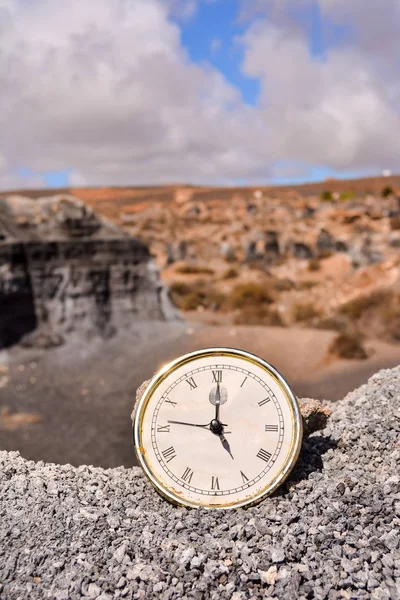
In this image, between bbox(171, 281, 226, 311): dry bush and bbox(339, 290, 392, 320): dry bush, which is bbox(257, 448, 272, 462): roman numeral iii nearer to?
bbox(339, 290, 392, 320): dry bush

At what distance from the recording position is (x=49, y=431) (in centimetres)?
1016

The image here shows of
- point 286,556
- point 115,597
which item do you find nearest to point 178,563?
point 115,597

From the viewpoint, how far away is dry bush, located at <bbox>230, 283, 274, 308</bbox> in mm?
18969

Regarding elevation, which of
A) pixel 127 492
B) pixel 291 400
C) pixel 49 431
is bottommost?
pixel 49 431

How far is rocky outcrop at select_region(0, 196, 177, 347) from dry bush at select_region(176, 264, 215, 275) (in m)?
11.9

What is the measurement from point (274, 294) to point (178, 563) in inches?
708

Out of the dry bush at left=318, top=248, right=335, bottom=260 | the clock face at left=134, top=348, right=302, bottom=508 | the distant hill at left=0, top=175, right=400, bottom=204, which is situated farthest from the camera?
the distant hill at left=0, top=175, right=400, bottom=204

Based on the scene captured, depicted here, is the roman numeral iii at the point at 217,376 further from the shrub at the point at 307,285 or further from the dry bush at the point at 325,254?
the dry bush at the point at 325,254

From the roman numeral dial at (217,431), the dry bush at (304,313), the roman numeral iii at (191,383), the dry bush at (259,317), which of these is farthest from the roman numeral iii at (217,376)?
the dry bush at (304,313)

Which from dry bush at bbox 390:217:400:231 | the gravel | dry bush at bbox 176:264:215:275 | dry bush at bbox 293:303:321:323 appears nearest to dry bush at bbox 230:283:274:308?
dry bush at bbox 293:303:321:323

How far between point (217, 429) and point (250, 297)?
16461mm

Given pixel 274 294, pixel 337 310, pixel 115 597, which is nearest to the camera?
pixel 115 597

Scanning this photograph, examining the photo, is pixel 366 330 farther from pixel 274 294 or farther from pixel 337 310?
pixel 274 294

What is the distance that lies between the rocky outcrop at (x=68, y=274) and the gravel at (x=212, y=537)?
1008cm
